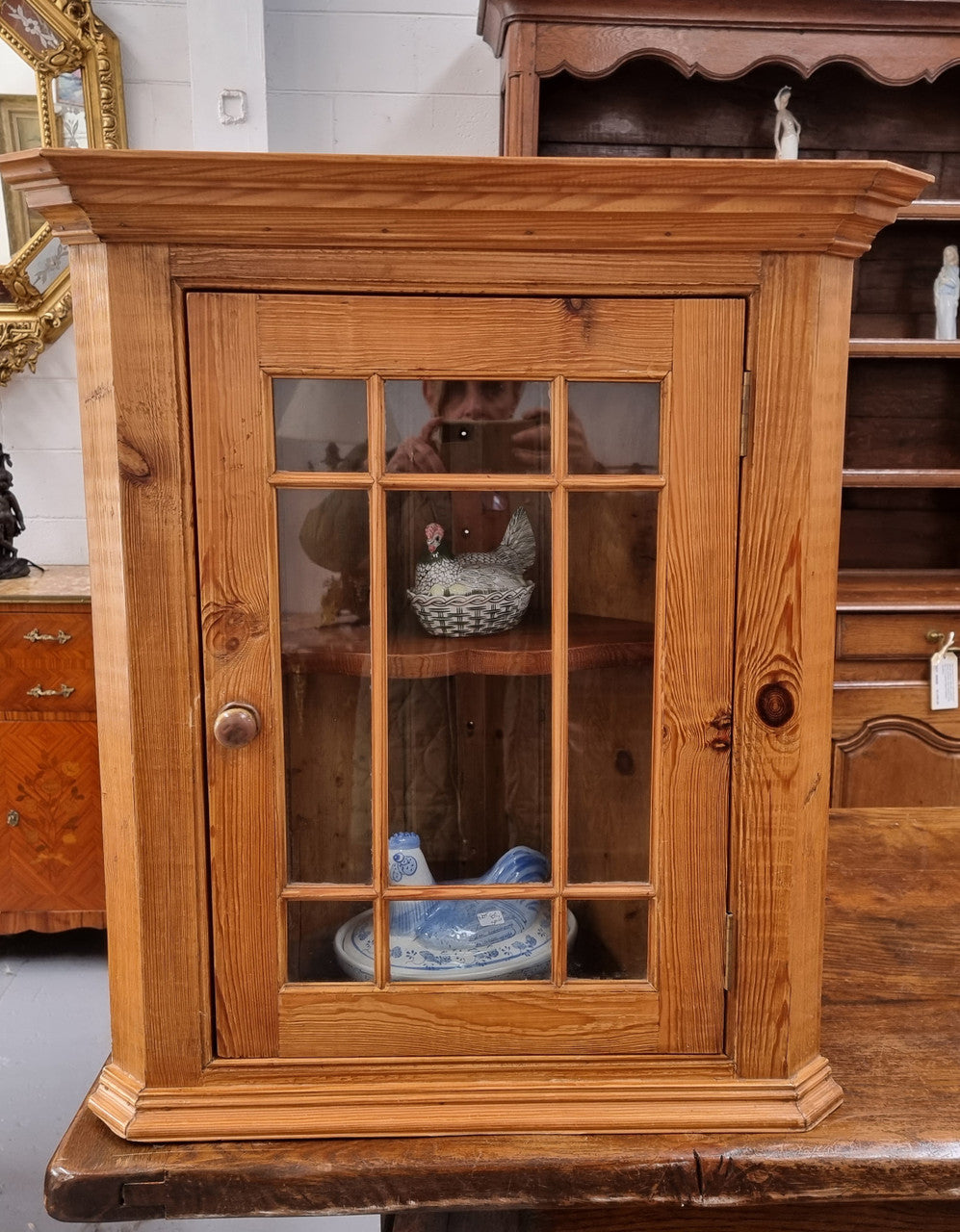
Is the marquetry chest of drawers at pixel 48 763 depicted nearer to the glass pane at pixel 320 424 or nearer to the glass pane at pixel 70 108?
the glass pane at pixel 70 108

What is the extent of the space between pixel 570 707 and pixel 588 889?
6.0 inches

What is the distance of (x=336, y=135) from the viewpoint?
2.80 metres

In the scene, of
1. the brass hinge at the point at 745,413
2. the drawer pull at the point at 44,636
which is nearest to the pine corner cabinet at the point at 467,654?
the brass hinge at the point at 745,413

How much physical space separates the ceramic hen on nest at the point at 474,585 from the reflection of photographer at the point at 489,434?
47mm

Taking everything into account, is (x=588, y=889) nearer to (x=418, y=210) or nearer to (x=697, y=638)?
(x=697, y=638)

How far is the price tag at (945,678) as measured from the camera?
A: 2475 millimetres

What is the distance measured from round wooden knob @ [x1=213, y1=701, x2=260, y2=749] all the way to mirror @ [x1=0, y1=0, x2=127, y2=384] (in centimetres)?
234

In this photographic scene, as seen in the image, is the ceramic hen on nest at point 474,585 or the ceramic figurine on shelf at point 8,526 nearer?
the ceramic hen on nest at point 474,585

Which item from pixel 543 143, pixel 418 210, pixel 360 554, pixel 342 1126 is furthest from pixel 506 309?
pixel 543 143

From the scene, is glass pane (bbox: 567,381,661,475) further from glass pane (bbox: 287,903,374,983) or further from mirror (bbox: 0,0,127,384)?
mirror (bbox: 0,0,127,384)

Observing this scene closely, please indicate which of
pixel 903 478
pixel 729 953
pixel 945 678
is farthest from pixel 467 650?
pixel 903 478

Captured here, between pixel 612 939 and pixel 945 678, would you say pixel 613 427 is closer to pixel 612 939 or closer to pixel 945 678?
pixel 612 939

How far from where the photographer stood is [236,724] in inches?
30.9

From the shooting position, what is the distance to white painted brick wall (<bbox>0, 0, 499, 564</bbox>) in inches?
107
